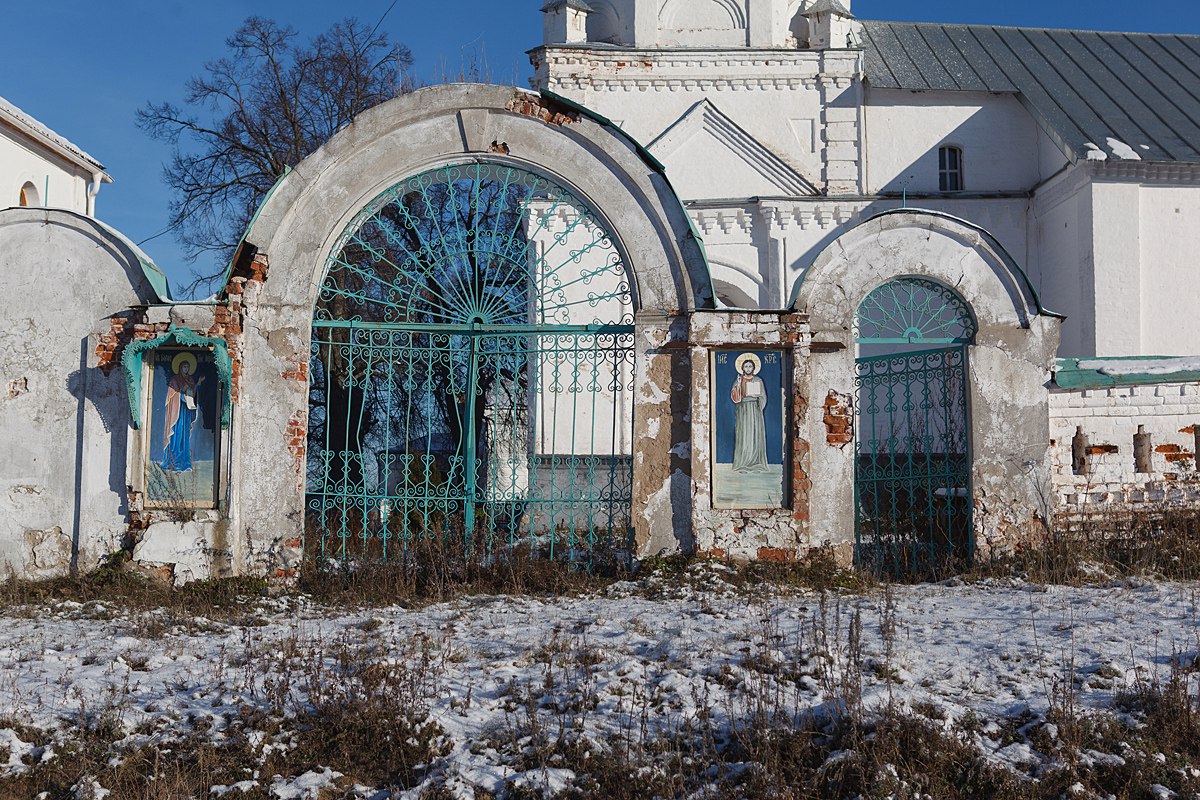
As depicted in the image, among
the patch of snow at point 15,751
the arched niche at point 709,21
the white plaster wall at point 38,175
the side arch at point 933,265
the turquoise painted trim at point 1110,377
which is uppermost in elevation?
the arched niche at point 709,21

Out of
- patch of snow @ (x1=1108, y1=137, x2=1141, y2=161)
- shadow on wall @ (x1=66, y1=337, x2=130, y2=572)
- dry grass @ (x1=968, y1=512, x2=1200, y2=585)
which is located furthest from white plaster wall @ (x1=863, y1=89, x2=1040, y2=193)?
shadow on wall @ (x1=66, y1=337, x2=130, y2=572)

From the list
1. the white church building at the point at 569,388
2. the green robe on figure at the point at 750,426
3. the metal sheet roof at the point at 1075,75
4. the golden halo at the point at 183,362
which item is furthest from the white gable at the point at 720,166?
the golden halo at the point at 183,362

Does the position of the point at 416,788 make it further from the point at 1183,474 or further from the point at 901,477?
the point at 1183,474

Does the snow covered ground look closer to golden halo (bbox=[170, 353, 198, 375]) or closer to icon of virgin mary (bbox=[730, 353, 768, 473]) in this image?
icon of virgin mary (bbox=[730, 353, 768, 473])

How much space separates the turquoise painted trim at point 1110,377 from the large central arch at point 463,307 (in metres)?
3.06

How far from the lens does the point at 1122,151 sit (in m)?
15.6

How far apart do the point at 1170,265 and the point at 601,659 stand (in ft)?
44.9

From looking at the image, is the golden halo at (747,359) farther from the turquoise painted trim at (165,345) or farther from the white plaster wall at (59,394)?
the white plaster wall at (59,394)

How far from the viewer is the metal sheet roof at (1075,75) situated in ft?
53.3

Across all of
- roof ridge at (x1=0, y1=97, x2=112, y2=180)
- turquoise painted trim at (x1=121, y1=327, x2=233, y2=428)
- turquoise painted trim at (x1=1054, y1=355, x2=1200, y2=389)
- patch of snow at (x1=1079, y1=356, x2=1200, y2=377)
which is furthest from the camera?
roof ridge at (x1=0, y1=97, x2=112, y2=180)

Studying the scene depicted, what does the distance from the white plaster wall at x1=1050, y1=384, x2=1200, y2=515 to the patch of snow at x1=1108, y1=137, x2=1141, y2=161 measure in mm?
7441

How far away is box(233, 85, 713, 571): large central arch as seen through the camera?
28.1 feet

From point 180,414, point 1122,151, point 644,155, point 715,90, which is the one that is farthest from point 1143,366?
point 715,90

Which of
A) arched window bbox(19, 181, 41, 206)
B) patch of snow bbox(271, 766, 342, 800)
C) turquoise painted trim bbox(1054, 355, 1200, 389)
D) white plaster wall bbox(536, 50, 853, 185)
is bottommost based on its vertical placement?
patch of snow bbox(271, 766, 342, 800)
